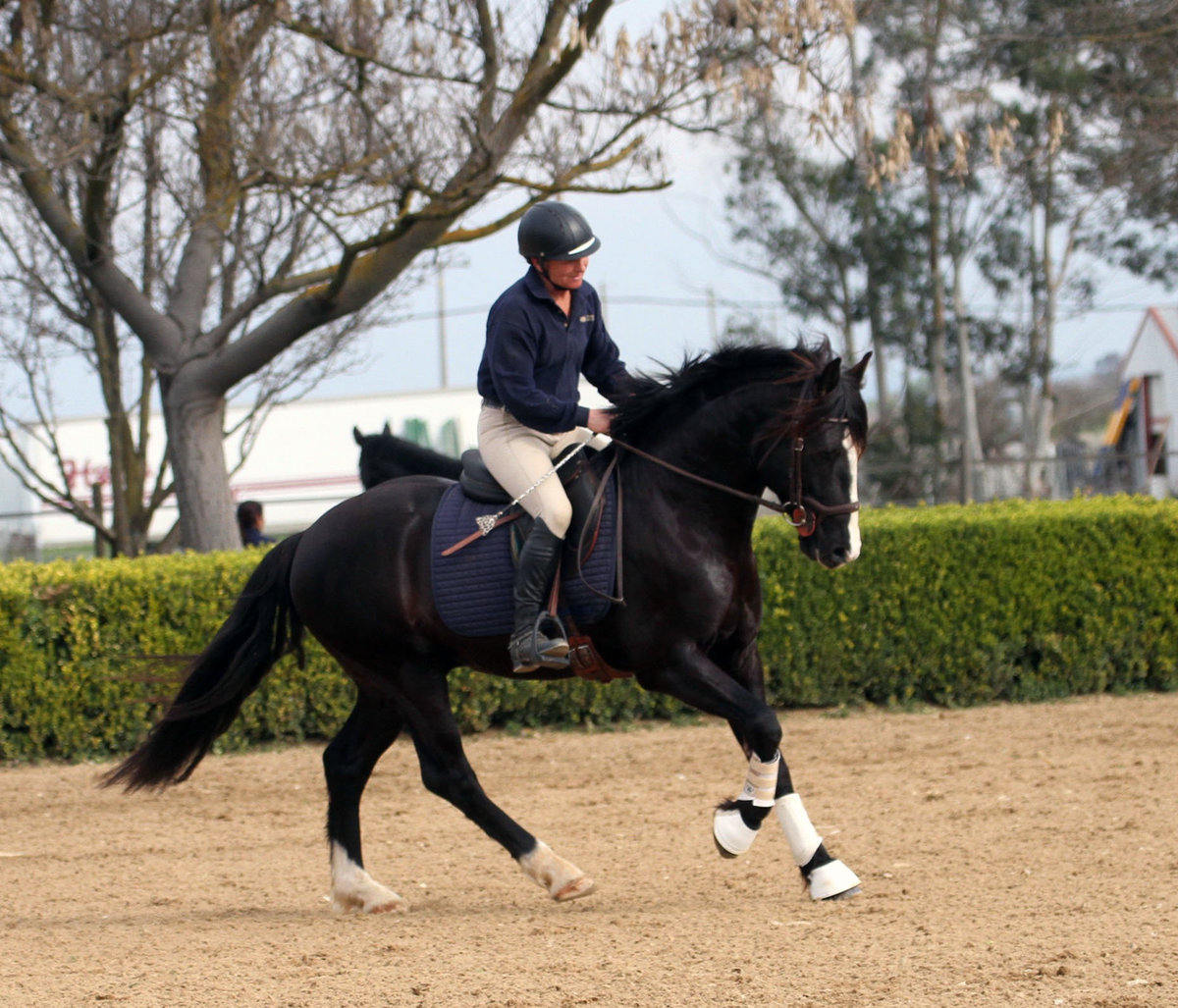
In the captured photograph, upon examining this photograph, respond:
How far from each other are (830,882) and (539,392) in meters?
2.16

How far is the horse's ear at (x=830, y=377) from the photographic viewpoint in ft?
15.9

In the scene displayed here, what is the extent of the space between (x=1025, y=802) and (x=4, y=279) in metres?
10.5

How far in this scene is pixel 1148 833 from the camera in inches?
235

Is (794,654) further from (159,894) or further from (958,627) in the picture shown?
(159,894)

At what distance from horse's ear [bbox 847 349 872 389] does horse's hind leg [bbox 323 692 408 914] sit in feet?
7.79

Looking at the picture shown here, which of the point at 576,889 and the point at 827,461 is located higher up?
the point at 827,461

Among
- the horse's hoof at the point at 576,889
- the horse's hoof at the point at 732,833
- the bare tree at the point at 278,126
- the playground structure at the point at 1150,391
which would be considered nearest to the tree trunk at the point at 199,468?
the bare tree at the point at 278,126

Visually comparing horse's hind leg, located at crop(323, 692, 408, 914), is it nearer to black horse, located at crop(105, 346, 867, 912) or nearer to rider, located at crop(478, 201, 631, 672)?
black horse, located at crop(105, 346, 867, 912)

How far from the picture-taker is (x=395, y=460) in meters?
6.62

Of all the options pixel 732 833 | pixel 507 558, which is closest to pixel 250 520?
pixel 507 558

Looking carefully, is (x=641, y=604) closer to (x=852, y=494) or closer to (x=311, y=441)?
(x=852, y=494)

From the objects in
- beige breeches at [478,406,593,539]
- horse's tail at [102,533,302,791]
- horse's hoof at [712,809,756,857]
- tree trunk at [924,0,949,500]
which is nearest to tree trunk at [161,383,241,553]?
horse's tail at [102,533,302,791]

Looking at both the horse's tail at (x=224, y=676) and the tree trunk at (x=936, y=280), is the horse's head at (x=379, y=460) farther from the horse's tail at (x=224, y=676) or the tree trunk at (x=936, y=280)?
the tree trunk at (x=936, y=280)

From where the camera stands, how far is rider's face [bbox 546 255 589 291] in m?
5.14
